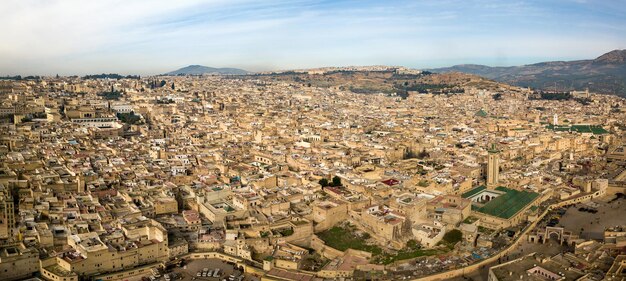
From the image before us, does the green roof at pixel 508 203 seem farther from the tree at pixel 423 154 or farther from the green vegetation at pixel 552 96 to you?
the green vegetation at pixel 552 96

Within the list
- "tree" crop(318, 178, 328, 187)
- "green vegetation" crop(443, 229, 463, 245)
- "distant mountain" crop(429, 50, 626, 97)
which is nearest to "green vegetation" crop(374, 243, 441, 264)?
"green vegetation" crop(443, 229, 463, 245)

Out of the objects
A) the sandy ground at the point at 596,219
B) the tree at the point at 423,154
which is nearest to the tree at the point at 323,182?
the sandy ground at the point at 596,219

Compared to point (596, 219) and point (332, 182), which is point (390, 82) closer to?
point (332, 182)

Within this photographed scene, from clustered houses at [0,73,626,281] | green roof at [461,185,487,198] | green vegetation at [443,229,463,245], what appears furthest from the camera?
green roof at [461,185,487,198]

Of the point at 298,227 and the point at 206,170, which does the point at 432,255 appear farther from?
the point at 206,170

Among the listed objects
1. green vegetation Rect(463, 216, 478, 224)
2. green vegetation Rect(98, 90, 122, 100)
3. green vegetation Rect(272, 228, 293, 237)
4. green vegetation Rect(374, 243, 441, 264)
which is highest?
green vegetation Rect(98, 90, 122, 100)

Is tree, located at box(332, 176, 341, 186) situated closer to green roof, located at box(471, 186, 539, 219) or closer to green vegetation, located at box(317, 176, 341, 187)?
green vegetation, located at box(317, 176, 341, 187)
